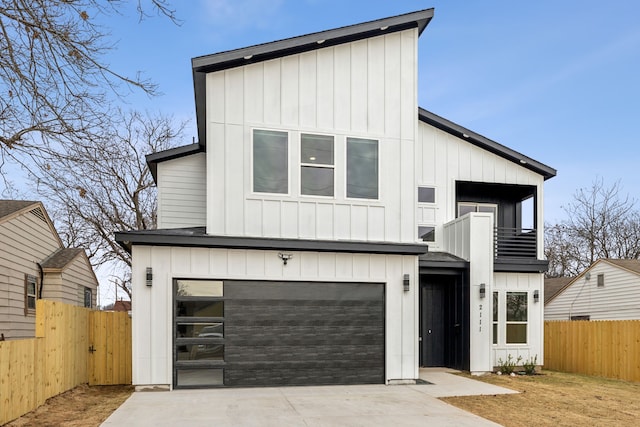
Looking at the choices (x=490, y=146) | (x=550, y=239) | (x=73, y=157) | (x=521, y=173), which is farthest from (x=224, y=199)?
(x=550, y=239)

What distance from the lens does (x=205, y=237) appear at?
935cm

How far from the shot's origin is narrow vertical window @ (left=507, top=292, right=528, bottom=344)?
511 inches

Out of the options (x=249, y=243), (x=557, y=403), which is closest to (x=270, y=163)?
(x=249, y=243)

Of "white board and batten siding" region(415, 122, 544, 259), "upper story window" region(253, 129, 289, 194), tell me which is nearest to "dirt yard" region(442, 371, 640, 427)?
"white board and batten siding" region(415, 122, 544, 259)

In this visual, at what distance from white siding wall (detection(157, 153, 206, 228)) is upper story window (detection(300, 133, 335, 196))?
3.28m

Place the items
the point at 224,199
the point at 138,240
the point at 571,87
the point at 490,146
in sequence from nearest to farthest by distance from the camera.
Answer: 1. the point at 138,240
2. the point at 224,199
3. the point at 490,146
4. the point at 571,87

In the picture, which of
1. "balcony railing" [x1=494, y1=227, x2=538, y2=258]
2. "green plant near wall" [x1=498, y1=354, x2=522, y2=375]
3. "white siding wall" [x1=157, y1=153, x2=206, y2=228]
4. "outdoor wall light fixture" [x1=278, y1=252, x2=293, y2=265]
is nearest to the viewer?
"outdoor wall light fixture" [x1=278, y1=252, x2=293, y2=265]

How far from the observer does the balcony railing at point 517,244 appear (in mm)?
13820

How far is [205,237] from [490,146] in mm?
8539

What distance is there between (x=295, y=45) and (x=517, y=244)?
8678 mm

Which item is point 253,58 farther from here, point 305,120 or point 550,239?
point 550,239

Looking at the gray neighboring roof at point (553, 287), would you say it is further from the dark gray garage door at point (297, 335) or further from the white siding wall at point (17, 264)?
the white siding wall at point (17, 264)

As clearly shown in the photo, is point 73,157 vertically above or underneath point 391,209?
above

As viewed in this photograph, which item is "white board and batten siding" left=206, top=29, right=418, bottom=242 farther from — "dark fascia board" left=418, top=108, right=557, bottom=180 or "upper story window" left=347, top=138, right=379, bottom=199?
"dark fascia board" left=418, top=108, right=557, bottom=180
